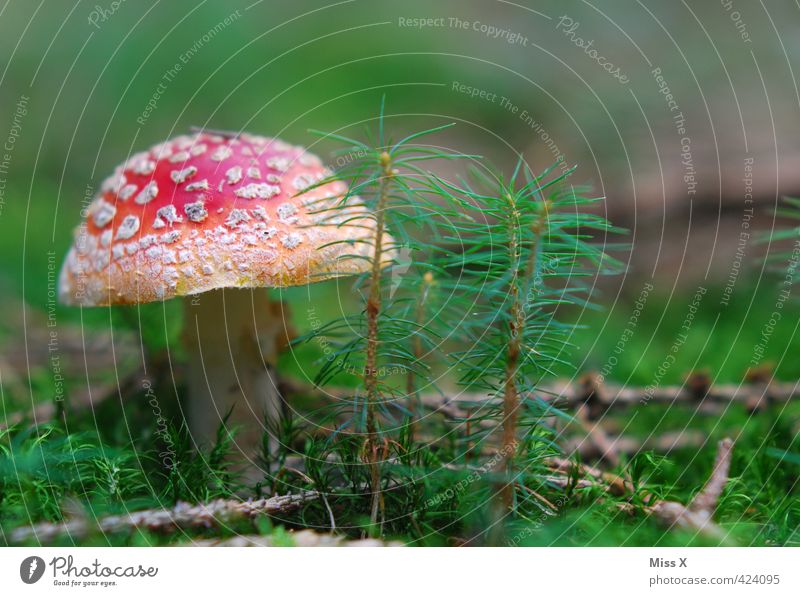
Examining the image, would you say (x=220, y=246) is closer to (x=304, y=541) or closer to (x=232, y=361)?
(x=232, y=361)

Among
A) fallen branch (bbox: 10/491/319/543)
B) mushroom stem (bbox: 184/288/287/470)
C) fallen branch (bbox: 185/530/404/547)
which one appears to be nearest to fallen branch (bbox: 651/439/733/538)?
fallen branch (bbox: 185/530/404/547)

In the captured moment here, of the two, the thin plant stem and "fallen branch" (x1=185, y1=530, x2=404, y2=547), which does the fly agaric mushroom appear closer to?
the thin plant stem

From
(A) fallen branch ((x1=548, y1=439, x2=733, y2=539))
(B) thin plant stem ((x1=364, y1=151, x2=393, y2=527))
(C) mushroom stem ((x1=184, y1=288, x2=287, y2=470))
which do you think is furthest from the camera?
(C) mushroom stem ((x1=184, y1=288, x2=287, y2=470))

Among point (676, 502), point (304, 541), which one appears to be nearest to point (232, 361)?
point (304, 541)

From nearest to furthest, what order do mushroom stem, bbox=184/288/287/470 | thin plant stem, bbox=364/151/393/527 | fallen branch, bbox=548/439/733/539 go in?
thin plant stem, bbox=364/151/393/527
fallen branch, bbox=548/439/733/539
mushroom stem, bbox=184/288/287/470

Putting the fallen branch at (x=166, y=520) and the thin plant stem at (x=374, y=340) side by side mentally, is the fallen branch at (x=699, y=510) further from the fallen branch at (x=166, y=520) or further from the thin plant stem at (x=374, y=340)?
the fallen branch at (x=166, y=520)

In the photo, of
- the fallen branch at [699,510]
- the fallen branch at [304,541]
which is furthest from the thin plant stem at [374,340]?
the fallen branch at [699,510]

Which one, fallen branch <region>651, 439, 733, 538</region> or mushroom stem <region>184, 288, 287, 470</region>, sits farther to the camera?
mushroom stem <region>184, 288, 287, 470</region>
